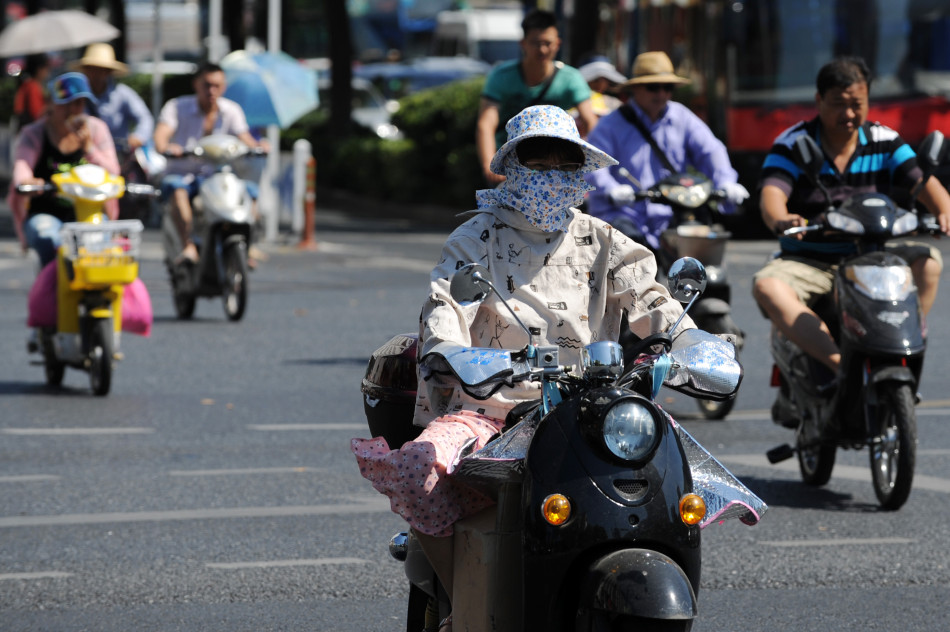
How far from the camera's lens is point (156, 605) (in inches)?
214

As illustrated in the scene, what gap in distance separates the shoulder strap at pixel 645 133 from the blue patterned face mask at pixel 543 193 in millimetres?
5306

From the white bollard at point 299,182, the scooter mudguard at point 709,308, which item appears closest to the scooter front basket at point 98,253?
the scooter mudguard at point 709,308

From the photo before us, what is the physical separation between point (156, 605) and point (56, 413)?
410 centimetres

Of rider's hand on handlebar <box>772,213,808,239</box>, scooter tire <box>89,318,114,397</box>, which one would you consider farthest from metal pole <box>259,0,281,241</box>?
rider's hand on handlebar <box>772,213,808,239</box>

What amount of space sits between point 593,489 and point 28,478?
4.51 metres

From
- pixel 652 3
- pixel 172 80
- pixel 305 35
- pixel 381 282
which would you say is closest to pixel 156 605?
pixel 381 282

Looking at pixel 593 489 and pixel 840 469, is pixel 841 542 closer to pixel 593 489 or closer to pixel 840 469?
pixel 840 469

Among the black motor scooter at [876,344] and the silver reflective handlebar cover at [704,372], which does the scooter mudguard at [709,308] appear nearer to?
the black motor scooter at [876,344]

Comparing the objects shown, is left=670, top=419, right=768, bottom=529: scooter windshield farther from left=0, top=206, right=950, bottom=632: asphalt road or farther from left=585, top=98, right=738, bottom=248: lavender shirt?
left=585, top=98, right=738, bottom=248: lavender shirt

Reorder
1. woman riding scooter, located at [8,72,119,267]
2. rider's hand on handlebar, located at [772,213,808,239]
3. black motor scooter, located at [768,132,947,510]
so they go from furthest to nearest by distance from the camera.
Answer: woman riding scooter, located at [8,72,119,267] → rider's hand on handlebar, located at [772,213,808,239] → black motor scooter, located at [768,132,947,510]

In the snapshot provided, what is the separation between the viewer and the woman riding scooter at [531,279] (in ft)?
13.6

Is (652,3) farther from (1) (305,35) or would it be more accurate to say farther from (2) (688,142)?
(1) (305,35)

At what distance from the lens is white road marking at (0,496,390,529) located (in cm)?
669

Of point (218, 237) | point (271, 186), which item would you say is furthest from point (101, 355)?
point (271, 186)
